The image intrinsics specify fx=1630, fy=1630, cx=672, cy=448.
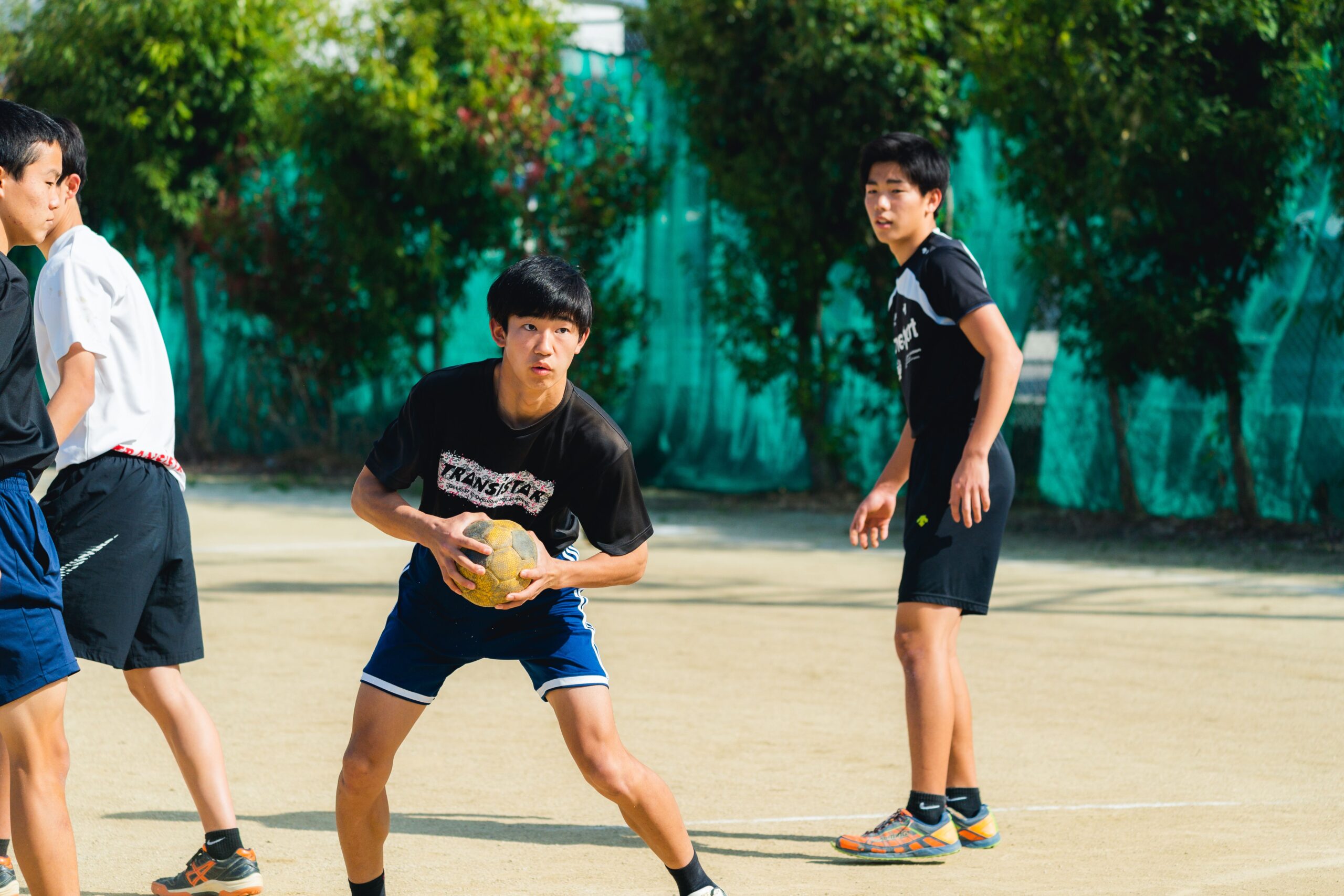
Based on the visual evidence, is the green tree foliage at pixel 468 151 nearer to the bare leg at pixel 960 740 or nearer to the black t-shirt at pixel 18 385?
the bare leg at pixel 960 740

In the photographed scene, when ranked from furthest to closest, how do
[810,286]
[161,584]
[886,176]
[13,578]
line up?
[810,286] → [886,176] → [161,584] → [13,578]

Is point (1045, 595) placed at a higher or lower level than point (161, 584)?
lower

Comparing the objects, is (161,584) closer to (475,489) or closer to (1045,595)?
(475,489)

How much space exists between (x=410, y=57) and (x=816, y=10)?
396cm

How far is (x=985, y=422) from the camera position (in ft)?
14.0

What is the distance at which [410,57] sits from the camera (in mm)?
13852

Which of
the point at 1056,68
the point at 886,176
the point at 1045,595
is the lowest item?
the point at 1045,595

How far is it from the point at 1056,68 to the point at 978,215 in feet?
6.40

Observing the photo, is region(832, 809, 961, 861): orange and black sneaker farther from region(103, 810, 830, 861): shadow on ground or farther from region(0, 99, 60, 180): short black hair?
region(0, 99, 60, 180): short black hair

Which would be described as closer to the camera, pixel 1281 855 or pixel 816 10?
pixel 1281 855

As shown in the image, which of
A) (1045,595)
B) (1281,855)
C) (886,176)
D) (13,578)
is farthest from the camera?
(1045,595)

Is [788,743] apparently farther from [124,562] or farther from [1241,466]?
[1241,466]

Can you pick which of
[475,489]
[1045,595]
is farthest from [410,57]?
[475,489]

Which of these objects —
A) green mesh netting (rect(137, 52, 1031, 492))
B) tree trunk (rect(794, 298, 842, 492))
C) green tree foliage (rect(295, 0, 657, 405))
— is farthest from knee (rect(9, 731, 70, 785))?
green tree foliage (rect(295, 0, 657, 405))
